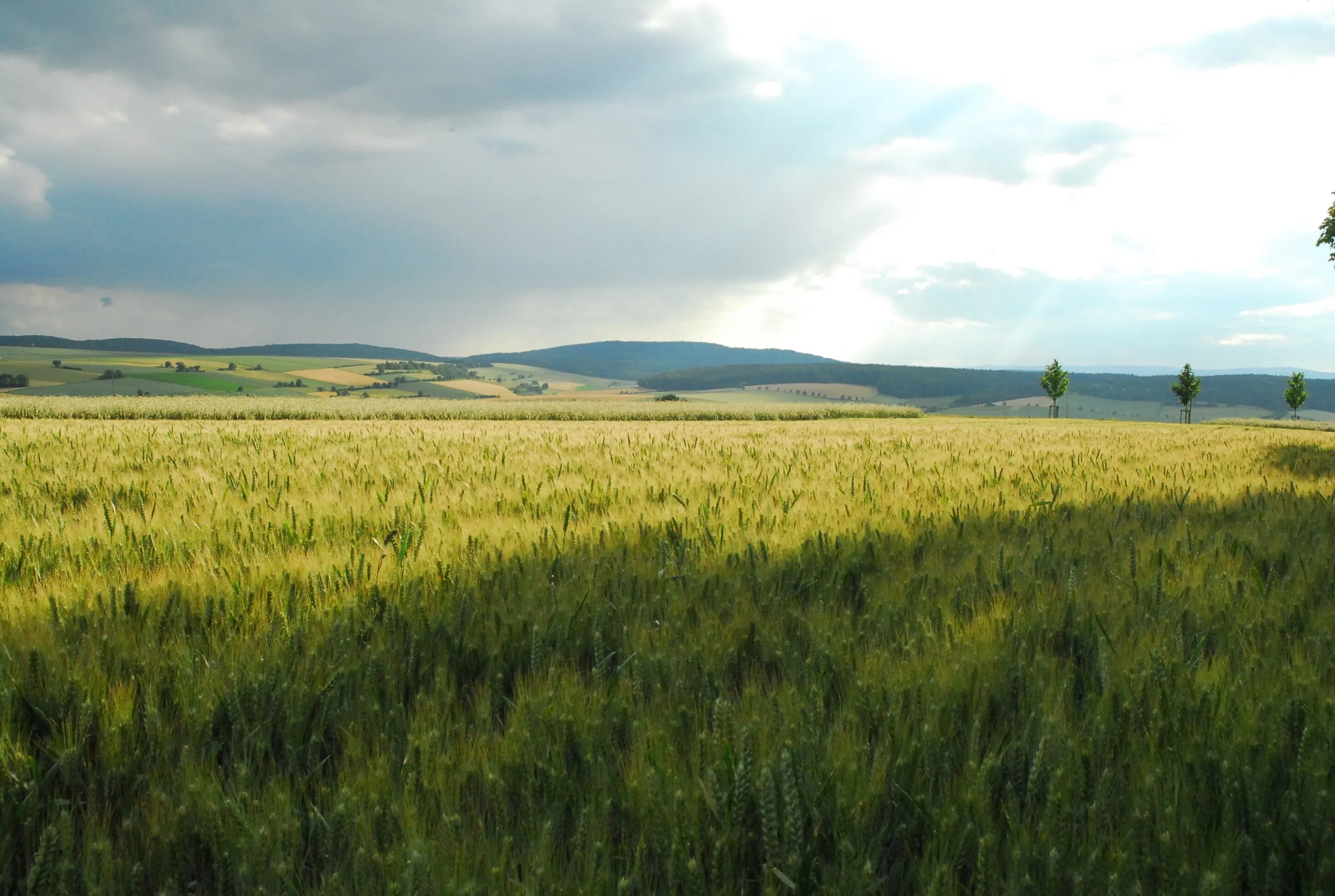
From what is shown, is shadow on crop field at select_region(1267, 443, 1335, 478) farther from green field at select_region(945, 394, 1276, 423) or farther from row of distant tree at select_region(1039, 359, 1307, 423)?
green field at select_region(945, 394, 1276, 423)

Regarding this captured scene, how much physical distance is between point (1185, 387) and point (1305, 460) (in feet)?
298

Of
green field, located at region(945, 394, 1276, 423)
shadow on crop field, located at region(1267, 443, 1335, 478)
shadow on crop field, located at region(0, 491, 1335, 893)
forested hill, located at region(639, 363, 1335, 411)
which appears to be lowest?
shadow on crop field, located at region(0, 491, 1335, 893)

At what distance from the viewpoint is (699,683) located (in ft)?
6.87

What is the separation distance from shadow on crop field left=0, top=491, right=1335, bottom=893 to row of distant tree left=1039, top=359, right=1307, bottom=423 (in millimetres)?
86417

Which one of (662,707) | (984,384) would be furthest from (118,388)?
Result: (984,384)

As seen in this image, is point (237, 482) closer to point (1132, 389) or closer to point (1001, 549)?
point (1001, 549)

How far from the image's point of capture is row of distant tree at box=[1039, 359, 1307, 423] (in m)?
81.8

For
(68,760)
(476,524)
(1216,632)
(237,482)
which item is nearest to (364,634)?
(68,760)

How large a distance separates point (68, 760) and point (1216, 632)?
3449mm

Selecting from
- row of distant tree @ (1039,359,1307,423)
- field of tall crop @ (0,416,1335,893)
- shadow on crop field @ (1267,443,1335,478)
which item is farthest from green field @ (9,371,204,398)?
row of distant tree @ (1039,359,1307,423)

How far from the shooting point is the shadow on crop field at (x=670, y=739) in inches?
54.2

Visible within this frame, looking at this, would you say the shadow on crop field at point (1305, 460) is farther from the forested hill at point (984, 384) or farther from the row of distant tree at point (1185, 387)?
the forested hill at point (984, 384)

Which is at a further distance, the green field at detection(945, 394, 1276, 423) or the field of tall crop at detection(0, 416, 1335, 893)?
the green field at detection(945, 394, 1276, 423)

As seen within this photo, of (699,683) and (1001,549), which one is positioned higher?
(1001,549)
